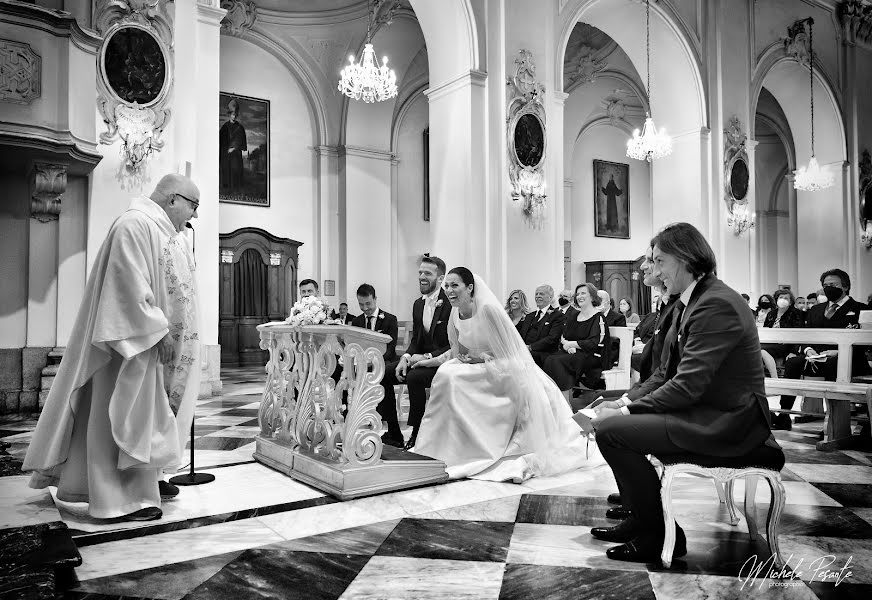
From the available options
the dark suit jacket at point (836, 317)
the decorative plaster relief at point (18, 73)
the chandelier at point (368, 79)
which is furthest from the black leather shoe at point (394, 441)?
the chandelier at point (368, 79)

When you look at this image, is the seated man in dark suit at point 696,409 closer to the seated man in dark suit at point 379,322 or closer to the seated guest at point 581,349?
the seated man in dark suit at point 379,322

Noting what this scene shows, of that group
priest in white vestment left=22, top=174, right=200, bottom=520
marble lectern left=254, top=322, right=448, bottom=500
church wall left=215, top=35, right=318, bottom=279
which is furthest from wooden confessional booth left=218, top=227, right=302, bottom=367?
priest in white vestment left=22, top=174, right=200, bottom=520

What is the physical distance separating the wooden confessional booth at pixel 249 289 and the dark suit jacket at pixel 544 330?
7.07 meters

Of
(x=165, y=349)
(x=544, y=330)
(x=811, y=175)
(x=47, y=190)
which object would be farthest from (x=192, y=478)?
(x=811, y=175)

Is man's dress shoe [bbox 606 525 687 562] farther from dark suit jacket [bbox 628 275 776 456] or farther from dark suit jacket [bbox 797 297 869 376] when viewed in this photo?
dark suit jacket [bbox 797 297 869 376]

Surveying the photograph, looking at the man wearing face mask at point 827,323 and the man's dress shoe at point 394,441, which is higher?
the man wearing face mask at point 827,323

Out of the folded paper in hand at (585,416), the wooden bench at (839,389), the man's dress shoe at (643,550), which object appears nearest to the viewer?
the man's dress shoe at (643,550)

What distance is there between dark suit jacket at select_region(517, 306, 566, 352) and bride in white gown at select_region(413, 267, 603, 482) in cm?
210

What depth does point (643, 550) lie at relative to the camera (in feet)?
9.00

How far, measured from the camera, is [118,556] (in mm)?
2838

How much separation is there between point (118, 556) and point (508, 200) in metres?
7.15

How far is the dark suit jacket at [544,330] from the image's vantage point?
273 inches

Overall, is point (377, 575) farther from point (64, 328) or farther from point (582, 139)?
point (582, 139)
